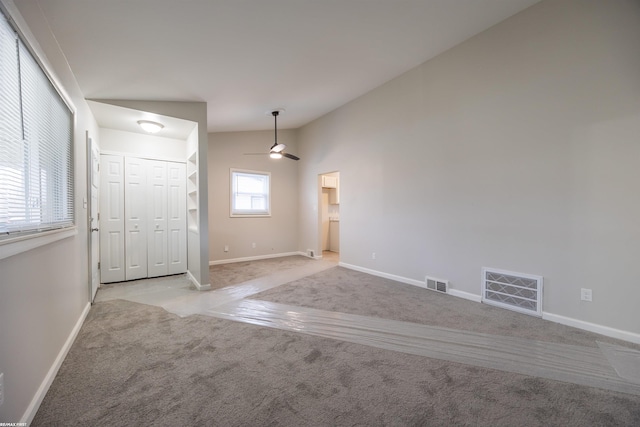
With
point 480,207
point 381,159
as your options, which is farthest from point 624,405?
point 381,159

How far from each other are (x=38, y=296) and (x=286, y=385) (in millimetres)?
1685

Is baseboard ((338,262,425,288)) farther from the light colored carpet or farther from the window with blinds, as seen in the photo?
the window with blinds

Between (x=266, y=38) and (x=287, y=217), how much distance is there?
4.51 meters

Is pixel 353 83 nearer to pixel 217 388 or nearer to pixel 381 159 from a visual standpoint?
pixel 381 159

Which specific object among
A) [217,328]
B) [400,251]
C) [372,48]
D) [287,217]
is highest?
[372,48]

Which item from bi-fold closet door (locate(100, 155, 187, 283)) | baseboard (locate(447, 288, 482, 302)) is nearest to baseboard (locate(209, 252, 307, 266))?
bi-fold closet door (locate(100, 155, 187, 283))

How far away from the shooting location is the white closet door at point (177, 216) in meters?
4.53

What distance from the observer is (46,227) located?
1.78 meters

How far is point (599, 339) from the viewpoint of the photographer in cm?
234

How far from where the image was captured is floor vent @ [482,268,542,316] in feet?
9.36

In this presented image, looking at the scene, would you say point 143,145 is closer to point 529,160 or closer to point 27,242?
point 27,242

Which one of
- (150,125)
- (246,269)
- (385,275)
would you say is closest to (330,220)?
(246,269)

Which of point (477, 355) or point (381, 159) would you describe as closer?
point (477, 355)

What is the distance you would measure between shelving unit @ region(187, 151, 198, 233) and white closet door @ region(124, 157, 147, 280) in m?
0.65
